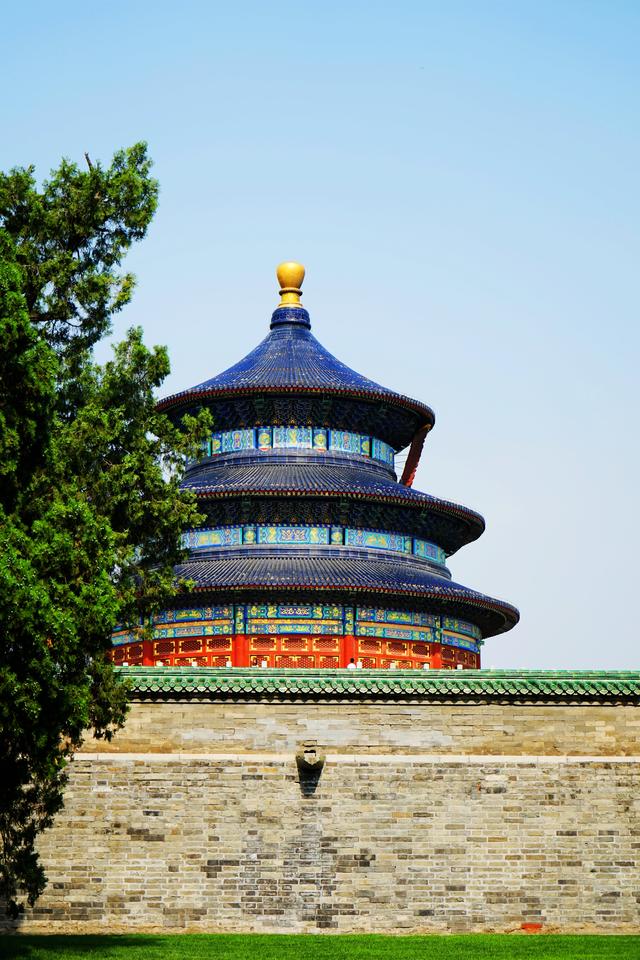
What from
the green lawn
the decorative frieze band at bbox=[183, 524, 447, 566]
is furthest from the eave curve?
the green lawn

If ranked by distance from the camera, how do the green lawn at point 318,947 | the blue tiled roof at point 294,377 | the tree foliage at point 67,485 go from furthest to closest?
the blue tiled roof at point 294,377, the green lawn at point 318,947, the tree foliage at point 67,485

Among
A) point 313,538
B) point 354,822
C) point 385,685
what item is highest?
point 313,538

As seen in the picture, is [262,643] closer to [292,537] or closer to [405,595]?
[292,537]

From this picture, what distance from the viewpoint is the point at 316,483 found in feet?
126

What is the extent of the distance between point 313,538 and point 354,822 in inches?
550

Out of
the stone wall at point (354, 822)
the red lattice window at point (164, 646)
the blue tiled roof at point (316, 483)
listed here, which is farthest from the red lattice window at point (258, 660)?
the stone wall at point (354, 822)

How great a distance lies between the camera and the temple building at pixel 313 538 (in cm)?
3678

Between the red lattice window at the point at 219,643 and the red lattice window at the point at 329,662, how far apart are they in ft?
7.82

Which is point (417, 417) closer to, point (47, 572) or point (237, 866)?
point (237, 866)

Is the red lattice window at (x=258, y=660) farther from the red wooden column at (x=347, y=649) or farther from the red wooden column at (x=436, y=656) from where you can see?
the red wooden column at (x=436, y=656)

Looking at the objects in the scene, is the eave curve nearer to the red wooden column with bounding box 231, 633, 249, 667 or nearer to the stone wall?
the red wooden column with bounding box 231, 633, 249, 667

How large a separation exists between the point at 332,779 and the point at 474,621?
50.2 feet

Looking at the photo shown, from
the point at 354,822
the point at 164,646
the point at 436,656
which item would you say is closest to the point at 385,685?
the point at 354,822

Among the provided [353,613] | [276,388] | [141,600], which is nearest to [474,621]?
[353,613]
